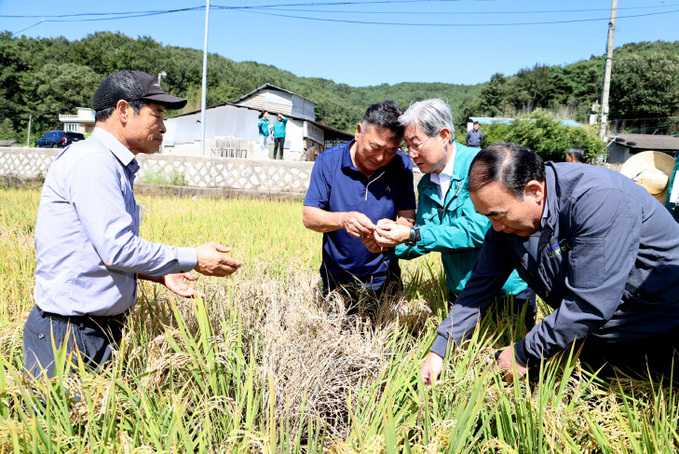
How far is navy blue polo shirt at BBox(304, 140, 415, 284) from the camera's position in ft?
Result: 8.90

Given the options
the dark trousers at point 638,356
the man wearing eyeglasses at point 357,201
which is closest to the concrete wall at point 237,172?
the man wearing eyeglasses at point 357,201

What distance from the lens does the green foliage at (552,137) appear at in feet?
56.9

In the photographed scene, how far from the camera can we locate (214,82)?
61656 mm

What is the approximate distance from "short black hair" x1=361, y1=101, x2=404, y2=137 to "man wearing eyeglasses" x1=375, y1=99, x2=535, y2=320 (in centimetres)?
8

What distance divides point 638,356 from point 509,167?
99 cm

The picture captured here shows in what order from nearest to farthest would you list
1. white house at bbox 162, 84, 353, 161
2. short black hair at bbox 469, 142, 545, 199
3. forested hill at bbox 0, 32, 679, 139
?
short black hair at bbox 469, 142, 545, 199 < white house at bbox 162, 84, 353, 161 < forested hill at bbox 0, 32, 679, 139

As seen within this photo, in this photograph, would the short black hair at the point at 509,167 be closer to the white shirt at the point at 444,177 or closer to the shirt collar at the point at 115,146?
the white shirt at the point at 444,177

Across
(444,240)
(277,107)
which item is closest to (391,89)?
(277,107)

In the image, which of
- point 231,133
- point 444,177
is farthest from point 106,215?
point 231,133

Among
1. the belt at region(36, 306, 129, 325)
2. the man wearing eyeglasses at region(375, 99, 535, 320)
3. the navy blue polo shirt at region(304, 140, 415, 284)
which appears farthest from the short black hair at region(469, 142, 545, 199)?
the belt at region(36, 306, 129, 325)

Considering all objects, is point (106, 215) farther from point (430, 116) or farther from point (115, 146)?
point (430, 116)

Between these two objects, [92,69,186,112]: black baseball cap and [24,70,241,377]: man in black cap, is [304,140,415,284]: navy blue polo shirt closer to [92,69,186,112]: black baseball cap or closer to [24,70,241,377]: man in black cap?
[24,70,241,377]: man in black cap

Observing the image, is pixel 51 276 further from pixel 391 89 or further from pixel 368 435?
pixel 391 89

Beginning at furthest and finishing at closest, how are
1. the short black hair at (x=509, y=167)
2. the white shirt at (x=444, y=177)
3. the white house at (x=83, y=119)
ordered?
the white house at (x=83, y=119) < the white shirt at (x=444, y=177) < the short black hair at (x=509, y=167)
